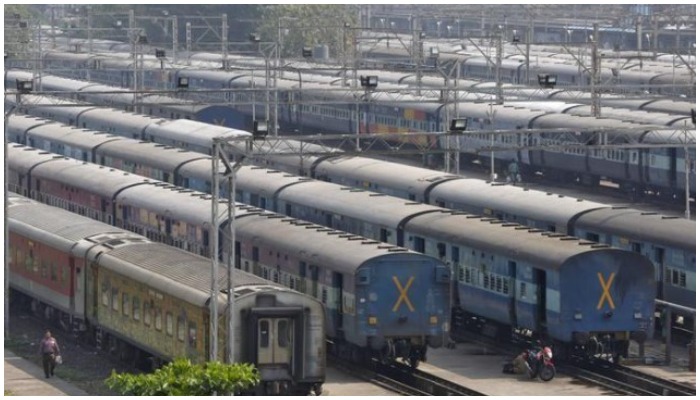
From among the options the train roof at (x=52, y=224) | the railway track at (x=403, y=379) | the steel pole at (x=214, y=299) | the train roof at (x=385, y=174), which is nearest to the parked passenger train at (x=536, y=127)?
the train roof at (x=385, y=174)

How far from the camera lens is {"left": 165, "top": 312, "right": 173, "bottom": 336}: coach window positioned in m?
37.3

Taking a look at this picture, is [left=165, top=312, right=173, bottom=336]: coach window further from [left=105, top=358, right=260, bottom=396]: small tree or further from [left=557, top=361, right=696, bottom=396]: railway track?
[left=557, top=361, right=696, bottom=396]: railway track

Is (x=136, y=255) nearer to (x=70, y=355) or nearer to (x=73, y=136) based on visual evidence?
(x=70, y=355)

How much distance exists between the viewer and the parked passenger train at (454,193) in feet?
140

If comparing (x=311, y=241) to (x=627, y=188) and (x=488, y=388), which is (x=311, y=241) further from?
(x=627, y=188)

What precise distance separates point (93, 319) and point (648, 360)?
39.8ft

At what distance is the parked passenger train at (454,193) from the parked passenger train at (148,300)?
8.37m

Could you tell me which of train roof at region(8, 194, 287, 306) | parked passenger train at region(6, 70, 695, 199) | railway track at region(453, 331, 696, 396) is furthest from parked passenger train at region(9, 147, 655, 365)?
parked passenger train at region(6, 70, 695, 199)

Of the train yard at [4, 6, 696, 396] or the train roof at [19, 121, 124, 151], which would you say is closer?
the train yard at [4, 6, 696, 396]

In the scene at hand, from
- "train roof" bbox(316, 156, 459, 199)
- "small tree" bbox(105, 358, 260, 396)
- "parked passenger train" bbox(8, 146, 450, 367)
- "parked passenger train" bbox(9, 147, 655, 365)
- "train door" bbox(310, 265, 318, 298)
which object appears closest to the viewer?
"small tree" bbox(105, 358, 260, 396)

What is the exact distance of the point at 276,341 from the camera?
35219mm

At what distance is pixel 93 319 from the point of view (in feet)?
137

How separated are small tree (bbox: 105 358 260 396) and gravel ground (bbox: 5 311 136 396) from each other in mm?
6740

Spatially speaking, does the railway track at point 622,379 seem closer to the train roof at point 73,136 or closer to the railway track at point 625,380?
the railway track at point 625,380
